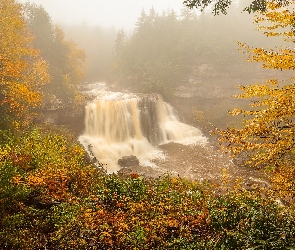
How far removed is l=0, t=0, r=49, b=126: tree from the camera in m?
15.3

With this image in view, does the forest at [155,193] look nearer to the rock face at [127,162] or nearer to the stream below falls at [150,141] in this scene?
the stream below falls at [150,141]

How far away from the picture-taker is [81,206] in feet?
23.0

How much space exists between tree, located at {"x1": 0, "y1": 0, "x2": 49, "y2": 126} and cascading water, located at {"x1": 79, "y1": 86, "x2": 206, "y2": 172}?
637 cm

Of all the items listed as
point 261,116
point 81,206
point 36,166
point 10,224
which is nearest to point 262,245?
point 261,116

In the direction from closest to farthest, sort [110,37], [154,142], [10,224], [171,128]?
[10,224], [154,142], [171,128], [110,37]

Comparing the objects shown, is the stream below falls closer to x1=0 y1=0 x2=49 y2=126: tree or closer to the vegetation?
x1=0 y1=0 x2=49 y2=126: tree

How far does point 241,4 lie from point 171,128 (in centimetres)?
4628

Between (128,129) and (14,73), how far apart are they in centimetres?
1430

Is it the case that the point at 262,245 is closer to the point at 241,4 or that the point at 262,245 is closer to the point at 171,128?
the point at 171,128

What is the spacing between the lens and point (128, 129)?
27703 mm

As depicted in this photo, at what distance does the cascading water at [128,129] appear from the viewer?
982 inches

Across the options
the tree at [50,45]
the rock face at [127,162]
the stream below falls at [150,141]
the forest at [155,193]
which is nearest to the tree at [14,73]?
the forest at [155,193]

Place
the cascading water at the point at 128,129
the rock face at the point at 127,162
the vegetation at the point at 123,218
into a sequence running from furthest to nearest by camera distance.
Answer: the cascading water at the point at 128,129
the rock face at the point at 127,162
the vegetation at the point at 123,218

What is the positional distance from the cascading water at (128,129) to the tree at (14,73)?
20.9 ft
